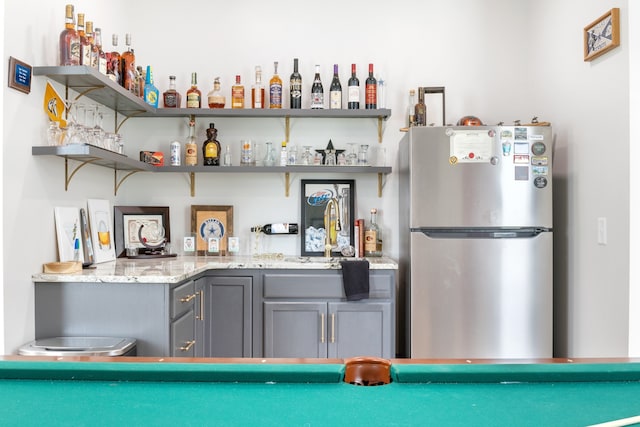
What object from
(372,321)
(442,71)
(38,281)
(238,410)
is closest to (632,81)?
(442,71)

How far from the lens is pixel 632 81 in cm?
216

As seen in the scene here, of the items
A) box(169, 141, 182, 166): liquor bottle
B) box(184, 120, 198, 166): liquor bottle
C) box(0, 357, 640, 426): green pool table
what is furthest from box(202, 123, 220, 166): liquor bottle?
box(0, 357, 640, 426): green pool table

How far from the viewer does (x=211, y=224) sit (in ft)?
11.2

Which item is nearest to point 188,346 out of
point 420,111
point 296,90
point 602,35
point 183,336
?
point 183,336

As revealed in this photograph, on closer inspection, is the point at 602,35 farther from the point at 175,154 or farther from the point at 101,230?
the point at 101,230

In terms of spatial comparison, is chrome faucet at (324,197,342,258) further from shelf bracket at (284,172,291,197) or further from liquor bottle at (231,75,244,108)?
liquor bottle at (231,75,244,108)

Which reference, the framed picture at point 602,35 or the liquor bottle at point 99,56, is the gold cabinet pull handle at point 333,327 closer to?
the liquor bottle at point 99,56

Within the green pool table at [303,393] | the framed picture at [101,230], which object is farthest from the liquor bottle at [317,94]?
the green pool table at [303,393]

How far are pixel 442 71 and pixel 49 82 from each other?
2558mm

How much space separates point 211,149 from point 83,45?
109cm

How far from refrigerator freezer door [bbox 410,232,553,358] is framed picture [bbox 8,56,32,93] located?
85.6 inches

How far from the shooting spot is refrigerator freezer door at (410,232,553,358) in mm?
2742

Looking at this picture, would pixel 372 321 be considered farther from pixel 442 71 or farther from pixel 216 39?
pixel 216 39

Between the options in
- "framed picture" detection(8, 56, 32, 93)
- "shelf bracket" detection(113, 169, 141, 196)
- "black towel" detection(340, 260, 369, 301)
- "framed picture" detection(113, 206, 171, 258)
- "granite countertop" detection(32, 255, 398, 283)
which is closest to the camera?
"framed picture" detection(8, 56, 32, 93)
